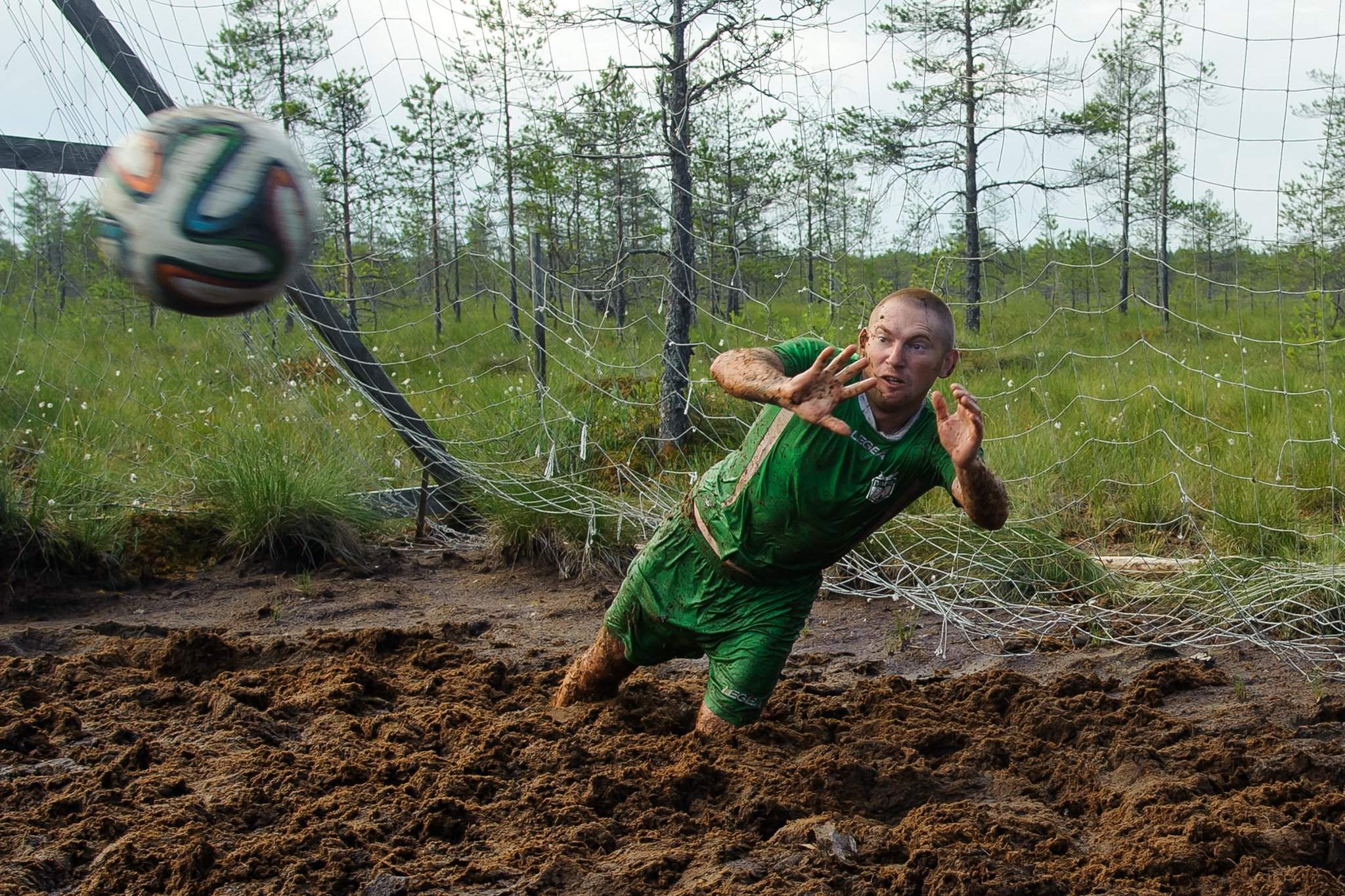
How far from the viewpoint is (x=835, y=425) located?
266 cm

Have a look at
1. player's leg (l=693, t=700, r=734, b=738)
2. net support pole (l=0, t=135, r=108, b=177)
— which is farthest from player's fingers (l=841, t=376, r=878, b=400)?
net support pole (l=0, t=135, r=108, b=177)

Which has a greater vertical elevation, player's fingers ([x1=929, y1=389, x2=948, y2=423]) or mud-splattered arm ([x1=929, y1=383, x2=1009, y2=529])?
player's fingers ([x1=929, y1=389, x2=948, y2=423])

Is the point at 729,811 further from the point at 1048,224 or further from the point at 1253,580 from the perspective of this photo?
the point at 1048,224

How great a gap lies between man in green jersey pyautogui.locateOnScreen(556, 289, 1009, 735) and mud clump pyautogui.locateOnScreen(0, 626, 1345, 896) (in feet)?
0.84

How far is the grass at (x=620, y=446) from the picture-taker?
17.5ft

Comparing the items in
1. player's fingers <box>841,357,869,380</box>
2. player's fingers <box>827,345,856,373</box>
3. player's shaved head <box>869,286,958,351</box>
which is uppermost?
player's shaved head <box>869,286,958,351</box>

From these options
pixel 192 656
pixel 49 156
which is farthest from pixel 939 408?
pixel 49 156

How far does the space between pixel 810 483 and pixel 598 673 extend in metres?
0.97

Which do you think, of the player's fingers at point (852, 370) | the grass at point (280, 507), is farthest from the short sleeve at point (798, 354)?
the grass at point (280, 507)

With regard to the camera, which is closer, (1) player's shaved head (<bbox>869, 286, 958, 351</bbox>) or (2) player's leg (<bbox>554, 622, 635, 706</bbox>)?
(1) player's shaved head (<bbox>869, 286, 958, 351</bbox>)

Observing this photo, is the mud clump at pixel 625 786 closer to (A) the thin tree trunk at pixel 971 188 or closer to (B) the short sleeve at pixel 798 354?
(B) the short sleeve at pixel 798 354

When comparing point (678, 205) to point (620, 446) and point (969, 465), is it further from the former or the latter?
point (969, 465)

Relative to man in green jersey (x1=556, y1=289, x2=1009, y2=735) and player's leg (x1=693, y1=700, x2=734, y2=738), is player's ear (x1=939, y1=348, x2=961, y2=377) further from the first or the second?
player's leg (x1=693, y1=700, x2=734, y2=738)

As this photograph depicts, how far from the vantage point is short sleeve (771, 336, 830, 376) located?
10.2 ft
